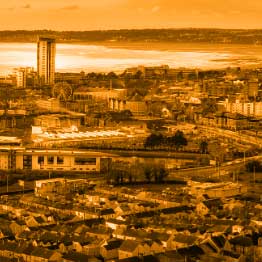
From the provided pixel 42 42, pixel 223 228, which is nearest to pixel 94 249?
pixel 223 228

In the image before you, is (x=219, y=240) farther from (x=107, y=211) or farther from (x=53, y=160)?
(x=53, y=160)

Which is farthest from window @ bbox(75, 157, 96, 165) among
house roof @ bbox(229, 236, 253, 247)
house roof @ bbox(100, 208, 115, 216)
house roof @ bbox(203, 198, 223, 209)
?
house roof @ bbox(229, 236, 253, 247)

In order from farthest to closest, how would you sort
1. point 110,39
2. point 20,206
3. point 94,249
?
point 110,39, point 20,206, point 94,249

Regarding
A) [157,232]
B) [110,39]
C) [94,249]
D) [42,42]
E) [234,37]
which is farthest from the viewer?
[110,39]

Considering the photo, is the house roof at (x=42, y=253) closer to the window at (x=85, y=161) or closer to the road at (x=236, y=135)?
the window at (x=85, y=161)

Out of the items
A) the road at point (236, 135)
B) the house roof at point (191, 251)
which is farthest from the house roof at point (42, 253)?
the road at point (236, 135)

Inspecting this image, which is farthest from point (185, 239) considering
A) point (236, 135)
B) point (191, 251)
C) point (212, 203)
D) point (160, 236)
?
point (236, 135)

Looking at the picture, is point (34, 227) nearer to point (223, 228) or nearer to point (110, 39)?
point (223, 228)

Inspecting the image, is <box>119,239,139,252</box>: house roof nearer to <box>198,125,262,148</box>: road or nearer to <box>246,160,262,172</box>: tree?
<box>246,160,262,172</box>: tree
